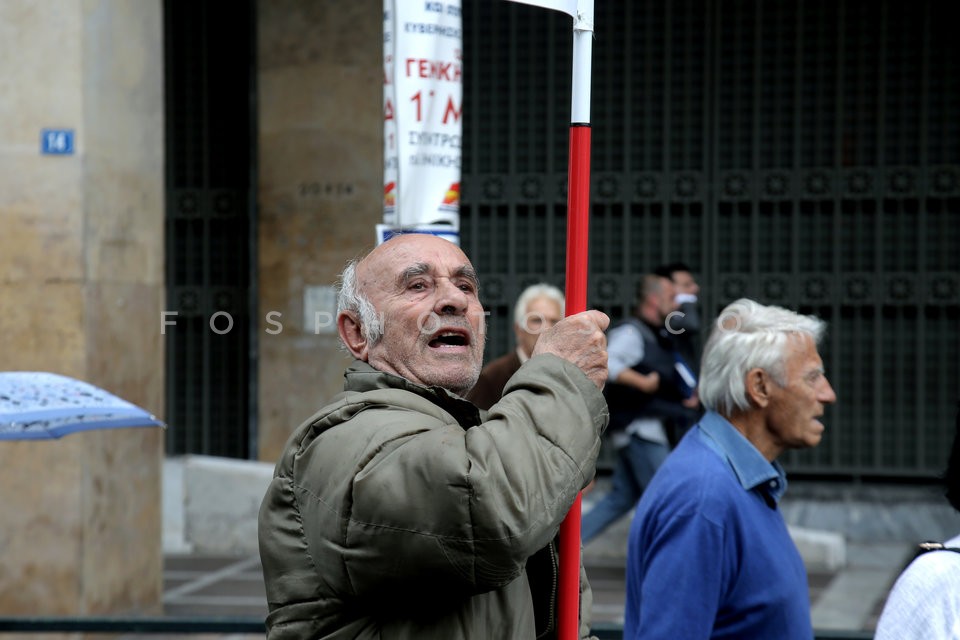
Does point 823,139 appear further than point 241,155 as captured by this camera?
No

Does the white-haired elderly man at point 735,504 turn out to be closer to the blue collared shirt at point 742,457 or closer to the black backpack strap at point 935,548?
the blue collared shirt at point 742,457

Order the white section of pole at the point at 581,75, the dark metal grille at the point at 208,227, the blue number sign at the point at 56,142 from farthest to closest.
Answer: the dark metal grille at the point at 208,227 < the blue number sign at the point at 56,142 < the white section of pole at the point at 581,75

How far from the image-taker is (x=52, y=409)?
4301mm

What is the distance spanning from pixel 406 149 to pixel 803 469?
675 cm

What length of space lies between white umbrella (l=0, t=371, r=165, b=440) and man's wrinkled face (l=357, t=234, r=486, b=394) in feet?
7.24

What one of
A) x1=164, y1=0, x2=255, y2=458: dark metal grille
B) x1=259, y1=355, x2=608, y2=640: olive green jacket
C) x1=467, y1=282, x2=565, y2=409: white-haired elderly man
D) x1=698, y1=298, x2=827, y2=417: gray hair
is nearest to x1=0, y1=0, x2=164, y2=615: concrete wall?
x1=467, y1=282, x2=565, y2=409: white-haired elderly man

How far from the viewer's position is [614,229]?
34.1ft

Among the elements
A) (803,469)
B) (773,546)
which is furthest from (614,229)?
(773,546)

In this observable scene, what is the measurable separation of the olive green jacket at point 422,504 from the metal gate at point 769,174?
818 centimetres

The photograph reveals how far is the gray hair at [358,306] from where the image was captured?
2.37 m

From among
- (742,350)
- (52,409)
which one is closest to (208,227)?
(52,409)

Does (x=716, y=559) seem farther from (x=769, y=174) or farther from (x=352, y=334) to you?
(x=769, y=174)

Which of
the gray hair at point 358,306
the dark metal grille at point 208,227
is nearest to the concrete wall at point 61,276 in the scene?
the dark metal grille at point 208,227

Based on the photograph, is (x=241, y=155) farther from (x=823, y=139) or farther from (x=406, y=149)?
(x=406, y=149)
